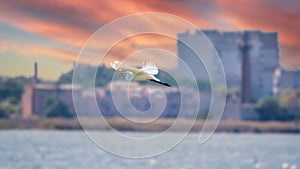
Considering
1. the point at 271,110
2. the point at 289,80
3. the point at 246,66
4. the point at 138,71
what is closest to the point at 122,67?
the point at 138,71

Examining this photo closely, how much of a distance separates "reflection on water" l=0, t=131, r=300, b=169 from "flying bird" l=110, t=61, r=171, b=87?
72.0 ft

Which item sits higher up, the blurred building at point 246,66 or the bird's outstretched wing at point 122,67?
the blurred building at point 246,66

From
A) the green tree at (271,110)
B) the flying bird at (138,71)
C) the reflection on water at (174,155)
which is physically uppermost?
the green tree at (271,110)

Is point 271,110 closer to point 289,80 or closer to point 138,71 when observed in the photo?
point 289,80

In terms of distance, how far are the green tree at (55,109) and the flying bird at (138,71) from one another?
50523 mm

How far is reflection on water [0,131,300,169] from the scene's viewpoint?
38.1 meters

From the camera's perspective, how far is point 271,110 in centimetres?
6075

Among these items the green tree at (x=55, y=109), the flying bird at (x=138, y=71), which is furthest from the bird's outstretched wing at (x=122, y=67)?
the green tree at (x=55, y=109)

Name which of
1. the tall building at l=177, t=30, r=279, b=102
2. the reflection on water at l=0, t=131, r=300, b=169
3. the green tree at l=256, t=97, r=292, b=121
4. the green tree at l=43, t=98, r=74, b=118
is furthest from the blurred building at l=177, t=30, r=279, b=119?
the green tree at l=43, t=98, r=74, b=118

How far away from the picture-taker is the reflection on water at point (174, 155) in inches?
1500

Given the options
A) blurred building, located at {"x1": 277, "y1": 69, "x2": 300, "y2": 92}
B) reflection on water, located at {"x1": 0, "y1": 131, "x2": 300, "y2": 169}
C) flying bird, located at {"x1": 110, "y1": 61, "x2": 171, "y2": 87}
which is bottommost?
reflection on water, located at {"x1": 0, "y1": 131, "x2": 300, "y2": 169}

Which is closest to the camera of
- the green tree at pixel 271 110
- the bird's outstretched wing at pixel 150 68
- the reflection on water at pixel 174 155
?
the bird's outstretched wing at pixel 150 68

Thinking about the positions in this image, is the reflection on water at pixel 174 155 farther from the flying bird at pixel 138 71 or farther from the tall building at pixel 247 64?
the flying bird at pixel 138 71

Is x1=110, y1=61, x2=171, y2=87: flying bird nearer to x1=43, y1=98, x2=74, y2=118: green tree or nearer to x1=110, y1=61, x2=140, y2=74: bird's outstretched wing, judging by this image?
x1=110, y1=61, x2=140, y2=74: bird's outstretched wing
